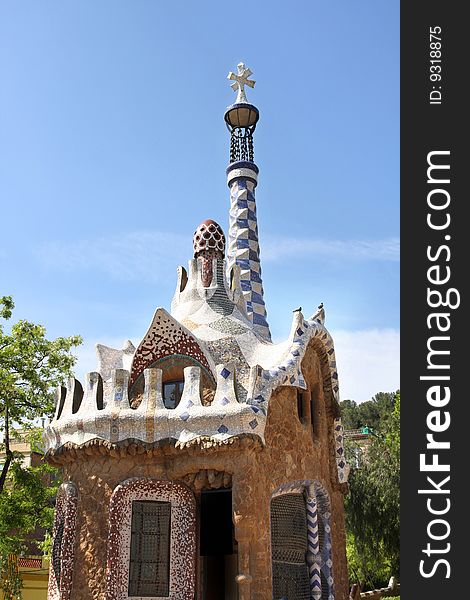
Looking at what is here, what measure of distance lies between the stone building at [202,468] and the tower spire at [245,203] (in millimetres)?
2750

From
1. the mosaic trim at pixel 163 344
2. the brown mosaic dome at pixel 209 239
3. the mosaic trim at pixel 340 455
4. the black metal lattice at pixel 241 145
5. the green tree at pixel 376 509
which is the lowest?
the green tree at pixel 376 509

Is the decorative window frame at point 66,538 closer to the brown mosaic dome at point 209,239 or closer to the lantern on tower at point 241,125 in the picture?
the brown mosaic dome at point 209,239

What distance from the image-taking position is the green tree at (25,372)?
13.3 meters

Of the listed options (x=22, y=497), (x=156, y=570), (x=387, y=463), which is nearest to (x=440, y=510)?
(x=156, y=570)

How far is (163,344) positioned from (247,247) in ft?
16.3

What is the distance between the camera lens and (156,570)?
356 inches

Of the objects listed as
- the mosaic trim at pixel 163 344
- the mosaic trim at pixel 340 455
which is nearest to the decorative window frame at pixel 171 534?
the mosaic trim at pixel 163 344

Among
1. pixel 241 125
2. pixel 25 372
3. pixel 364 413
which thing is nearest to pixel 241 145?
pixel 241 125

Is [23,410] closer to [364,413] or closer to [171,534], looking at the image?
[171,534]

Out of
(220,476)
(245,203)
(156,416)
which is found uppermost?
(245,203)

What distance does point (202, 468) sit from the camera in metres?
9.11

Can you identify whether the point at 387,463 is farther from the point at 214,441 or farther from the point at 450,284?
the point at 450,284

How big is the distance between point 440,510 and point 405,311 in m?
1.57

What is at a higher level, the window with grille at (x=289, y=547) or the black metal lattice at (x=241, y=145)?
the black metal lattice at (x=241, y=145)
